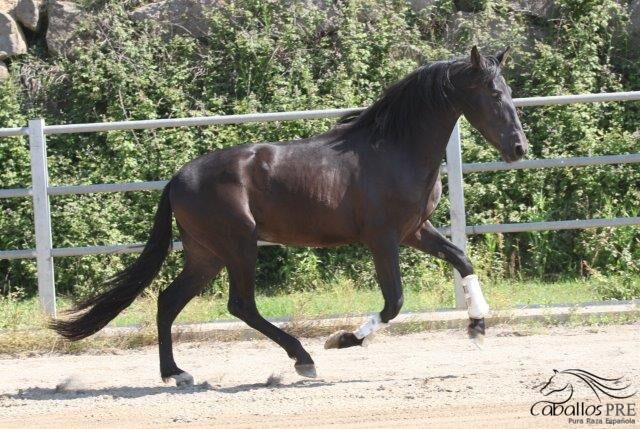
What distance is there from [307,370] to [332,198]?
113cm

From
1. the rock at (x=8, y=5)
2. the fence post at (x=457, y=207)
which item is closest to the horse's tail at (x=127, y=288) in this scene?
the fence post at (x=457, y=207)

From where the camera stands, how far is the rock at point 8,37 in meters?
12.6

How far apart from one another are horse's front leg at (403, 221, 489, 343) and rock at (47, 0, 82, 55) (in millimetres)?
7115

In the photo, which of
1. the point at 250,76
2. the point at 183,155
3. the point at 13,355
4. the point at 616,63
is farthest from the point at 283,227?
the point at 616,63

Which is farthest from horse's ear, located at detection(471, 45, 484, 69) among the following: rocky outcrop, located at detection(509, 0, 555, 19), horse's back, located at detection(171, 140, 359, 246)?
rocky outcrop, located at detection(509, 0, 555, 19)

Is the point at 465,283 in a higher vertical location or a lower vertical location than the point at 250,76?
lower

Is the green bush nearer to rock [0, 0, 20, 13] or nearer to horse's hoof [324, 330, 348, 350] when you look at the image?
rock [0, 0, 20, 13]

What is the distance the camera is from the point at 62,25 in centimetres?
1295

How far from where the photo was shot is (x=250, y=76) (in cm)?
1228

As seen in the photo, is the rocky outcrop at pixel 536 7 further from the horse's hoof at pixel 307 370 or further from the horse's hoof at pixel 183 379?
the horse's hoof at pixel 183 379

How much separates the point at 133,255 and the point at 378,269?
4687mm

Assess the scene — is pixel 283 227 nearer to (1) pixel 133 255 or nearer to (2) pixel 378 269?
(2) pixel 378 269

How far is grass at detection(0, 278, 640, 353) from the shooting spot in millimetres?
8359

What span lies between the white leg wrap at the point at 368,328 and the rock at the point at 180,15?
23.6 feet
